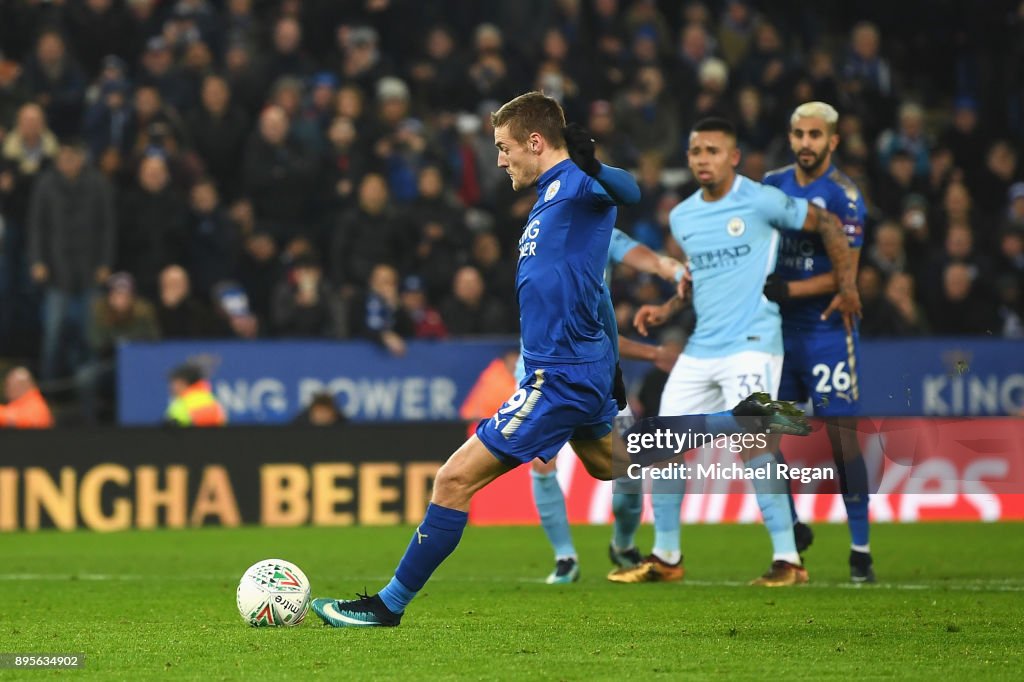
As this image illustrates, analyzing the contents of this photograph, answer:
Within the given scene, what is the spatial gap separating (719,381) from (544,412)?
273 cm

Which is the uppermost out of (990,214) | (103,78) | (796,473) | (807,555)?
(103,78)

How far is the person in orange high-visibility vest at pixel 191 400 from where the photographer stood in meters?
15.1

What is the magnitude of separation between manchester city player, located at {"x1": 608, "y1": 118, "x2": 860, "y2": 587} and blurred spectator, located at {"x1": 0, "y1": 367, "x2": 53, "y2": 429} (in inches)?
289

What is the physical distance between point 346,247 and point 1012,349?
6.33m

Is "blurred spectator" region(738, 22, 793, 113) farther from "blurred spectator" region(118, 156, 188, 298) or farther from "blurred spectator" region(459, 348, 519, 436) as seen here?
"blurred spectator" region(118, 156, 188, 298)

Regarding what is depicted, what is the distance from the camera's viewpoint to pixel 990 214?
19.2 metres

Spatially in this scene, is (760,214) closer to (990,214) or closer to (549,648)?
(549,648)

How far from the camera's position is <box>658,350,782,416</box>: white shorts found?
9500 mm

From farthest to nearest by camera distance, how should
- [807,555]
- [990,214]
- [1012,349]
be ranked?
1. [990,214]
2. [1012,349]
3. [807,555]

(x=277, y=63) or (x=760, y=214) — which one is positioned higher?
(x=277, y=63)

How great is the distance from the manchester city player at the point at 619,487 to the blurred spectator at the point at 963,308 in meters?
7.60

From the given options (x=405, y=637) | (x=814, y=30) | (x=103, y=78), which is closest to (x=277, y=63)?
(x=103, y=78)

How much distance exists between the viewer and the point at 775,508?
30.7ft

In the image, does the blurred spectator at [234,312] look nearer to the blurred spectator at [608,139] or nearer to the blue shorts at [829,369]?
the blurred spectator at [608,139]
